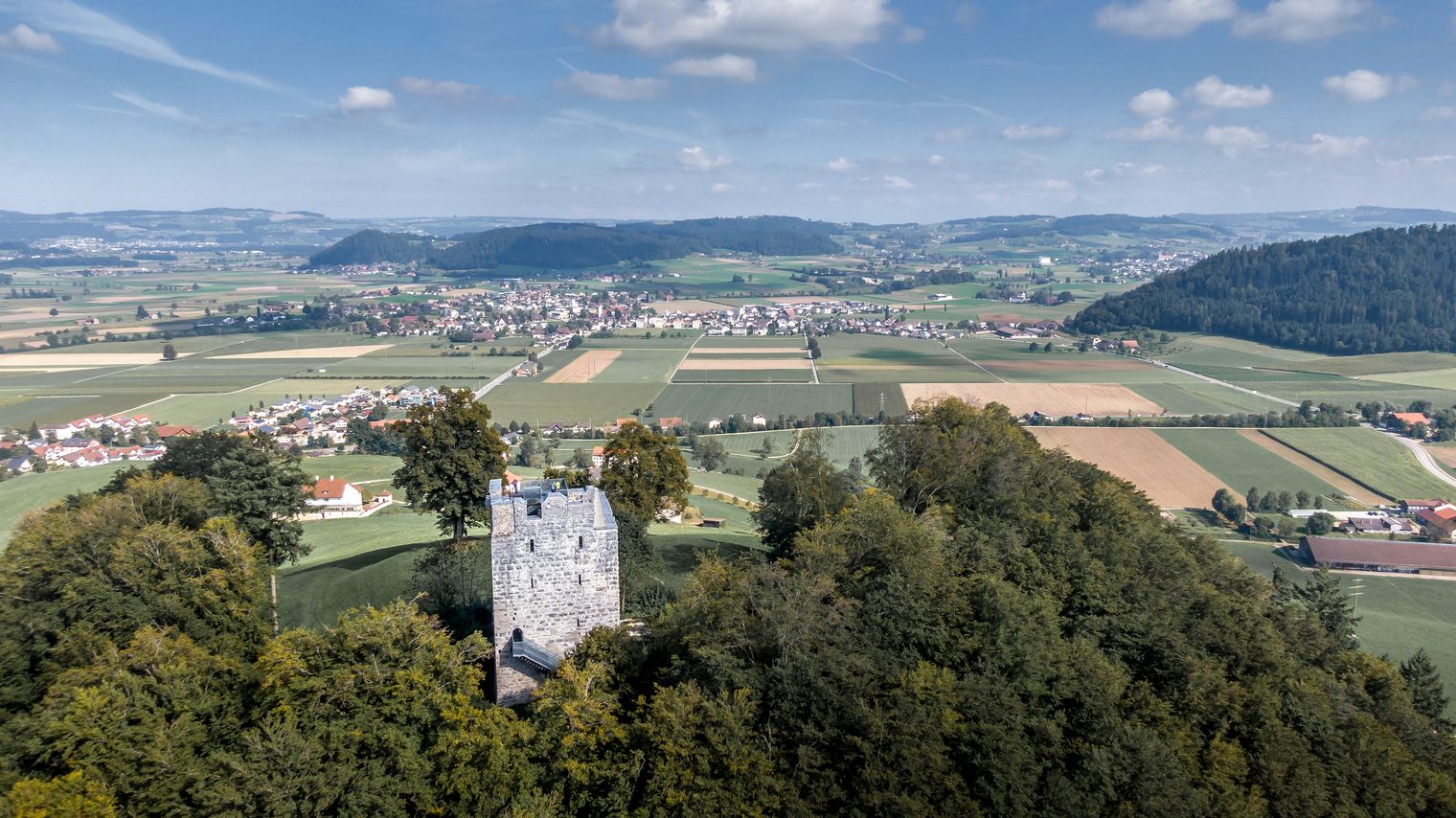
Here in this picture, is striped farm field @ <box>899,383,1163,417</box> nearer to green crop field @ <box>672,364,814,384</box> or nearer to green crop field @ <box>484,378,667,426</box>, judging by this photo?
green crop field @ <box>672,364,814,384</box>

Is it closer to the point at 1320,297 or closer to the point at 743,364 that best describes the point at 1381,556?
the point at 743,364

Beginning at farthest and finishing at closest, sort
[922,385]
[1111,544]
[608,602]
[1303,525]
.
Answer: [922,385], [1303,525], [1111,544], [608,602]

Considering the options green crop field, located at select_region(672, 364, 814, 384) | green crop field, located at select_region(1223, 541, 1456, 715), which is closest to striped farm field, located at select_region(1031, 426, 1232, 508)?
green crop field, located at select_region(1223, 541, 1456, 715)

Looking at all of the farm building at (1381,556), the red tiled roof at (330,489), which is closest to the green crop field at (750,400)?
the red tiled roof at (330,489)

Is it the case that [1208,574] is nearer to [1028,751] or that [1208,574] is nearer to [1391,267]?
[1028,751]

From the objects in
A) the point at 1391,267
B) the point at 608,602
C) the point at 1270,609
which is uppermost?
the point at 1391,267

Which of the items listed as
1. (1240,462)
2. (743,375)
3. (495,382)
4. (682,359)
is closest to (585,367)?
(495,382)

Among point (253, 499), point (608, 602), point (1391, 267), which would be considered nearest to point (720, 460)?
point (253, 499)
